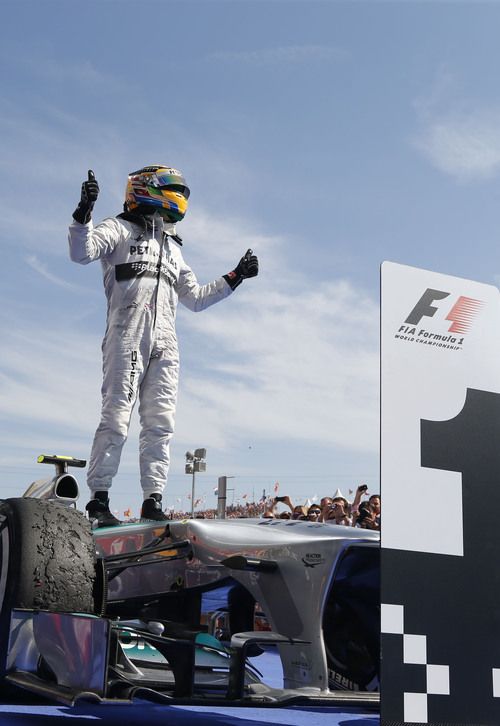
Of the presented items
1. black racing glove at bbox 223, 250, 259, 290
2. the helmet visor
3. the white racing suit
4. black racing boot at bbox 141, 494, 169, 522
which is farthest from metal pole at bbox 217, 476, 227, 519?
the helmet visor

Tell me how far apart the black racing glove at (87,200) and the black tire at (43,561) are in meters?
1.87

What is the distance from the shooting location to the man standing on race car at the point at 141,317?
16.0ft

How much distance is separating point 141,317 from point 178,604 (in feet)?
5.46

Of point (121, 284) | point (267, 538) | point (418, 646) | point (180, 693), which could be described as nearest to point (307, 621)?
point (267, 538)

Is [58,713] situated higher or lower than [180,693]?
lower

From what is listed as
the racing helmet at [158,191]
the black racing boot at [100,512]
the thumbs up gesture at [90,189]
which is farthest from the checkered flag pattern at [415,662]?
the racing helmet at [158,191]

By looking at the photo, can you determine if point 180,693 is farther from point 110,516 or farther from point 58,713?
point 110,516

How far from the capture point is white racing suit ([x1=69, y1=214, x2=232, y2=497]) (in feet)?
16.0

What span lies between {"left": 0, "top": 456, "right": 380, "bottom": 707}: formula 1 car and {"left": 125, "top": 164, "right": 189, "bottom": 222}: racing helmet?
1778 mm

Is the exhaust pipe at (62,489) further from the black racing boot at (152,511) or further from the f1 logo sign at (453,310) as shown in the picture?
the f1 logo sign at (453,310)

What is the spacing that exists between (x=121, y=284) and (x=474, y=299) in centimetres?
267

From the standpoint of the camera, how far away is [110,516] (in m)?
4.56

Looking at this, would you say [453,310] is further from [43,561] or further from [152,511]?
[152,511]

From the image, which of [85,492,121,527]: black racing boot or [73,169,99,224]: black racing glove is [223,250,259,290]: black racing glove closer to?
[73,169,99,224]: black racing glove
